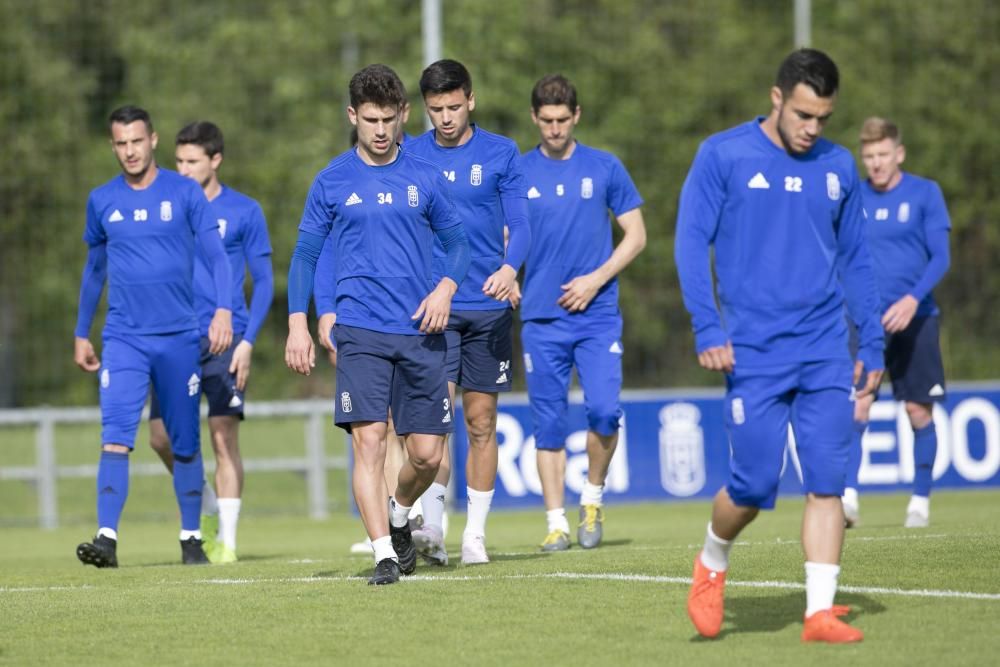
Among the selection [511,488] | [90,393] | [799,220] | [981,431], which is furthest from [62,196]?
[799,220]

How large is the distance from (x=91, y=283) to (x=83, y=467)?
26.5 ft

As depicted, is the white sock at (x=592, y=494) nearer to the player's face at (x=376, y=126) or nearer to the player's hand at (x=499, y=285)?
the player's hand at (x=499, y=285)

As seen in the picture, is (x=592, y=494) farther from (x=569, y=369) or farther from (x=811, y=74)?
(x=811, y=74)

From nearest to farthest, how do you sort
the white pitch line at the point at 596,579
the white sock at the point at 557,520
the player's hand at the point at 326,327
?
the white pitch line at the point at 596,579
the player's hand at the point at 326,327
the white sock at the point at 557,520

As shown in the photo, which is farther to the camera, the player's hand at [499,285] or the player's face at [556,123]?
the player's face at [556,123]

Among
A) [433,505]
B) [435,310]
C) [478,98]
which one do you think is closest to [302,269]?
[435,310]

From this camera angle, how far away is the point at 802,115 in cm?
683

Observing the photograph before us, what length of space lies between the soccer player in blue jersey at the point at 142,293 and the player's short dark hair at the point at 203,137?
831mm

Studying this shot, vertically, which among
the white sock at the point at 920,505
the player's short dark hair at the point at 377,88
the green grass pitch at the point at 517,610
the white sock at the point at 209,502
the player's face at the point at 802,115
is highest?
the player's short dark hair at the point at 377,88

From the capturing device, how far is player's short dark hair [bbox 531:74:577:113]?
10938mm

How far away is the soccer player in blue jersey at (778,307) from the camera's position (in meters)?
6.81

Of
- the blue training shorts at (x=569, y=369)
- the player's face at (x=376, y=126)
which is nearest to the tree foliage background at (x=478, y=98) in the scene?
the blue training shorts at (x=569, y=369)

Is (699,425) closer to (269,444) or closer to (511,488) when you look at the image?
(511,488)

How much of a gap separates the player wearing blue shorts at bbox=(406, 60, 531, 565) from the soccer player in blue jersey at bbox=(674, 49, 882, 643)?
278cm
